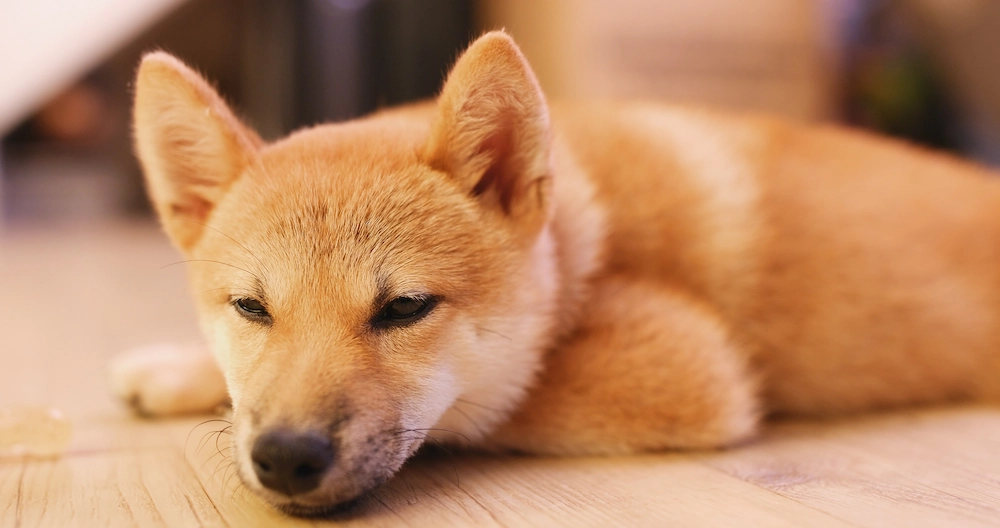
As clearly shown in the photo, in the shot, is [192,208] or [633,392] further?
[192,208]

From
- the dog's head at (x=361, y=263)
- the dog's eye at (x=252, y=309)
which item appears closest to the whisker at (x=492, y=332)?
the dog's head at (x=361, y=263)

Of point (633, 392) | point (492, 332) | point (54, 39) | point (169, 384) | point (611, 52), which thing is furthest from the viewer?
point (54, 39)

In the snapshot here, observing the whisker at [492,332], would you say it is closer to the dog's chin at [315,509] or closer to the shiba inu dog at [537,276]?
the shiba inu dog at [537,276]

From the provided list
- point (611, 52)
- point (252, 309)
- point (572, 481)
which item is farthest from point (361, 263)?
point (611, 52)

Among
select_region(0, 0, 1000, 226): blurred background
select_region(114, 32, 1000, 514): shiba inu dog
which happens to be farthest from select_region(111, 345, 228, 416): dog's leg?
select_region(0, 0, 1000, 226): blurred background

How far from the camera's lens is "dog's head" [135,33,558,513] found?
1.12 metres

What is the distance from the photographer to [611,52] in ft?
14.0

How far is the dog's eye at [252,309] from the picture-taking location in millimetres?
1301

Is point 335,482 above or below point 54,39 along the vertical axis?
below

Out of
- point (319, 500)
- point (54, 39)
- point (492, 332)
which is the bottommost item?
point (319, 500)

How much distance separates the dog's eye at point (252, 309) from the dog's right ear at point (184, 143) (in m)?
0.26

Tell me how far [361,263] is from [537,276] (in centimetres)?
36

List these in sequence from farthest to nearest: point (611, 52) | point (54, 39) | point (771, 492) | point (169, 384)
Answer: point (54, 39), point (611, 52), point (169, 384), point (771, 492)

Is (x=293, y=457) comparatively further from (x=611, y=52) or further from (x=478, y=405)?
(x=611, y=52)
